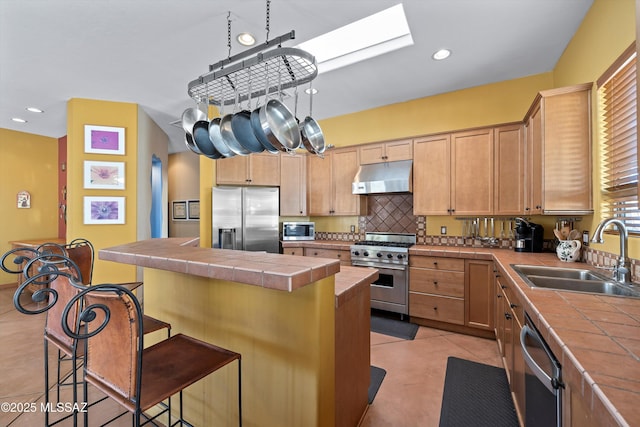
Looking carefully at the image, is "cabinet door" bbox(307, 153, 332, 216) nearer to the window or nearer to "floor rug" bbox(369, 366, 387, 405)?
"floor rug" bbox(369, 366, 387, 405)

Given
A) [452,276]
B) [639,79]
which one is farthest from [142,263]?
[452,276]

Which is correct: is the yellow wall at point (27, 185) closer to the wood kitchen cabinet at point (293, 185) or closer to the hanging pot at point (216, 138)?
the wood kitchen cabinet at point (293, 185)

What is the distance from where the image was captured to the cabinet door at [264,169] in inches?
159

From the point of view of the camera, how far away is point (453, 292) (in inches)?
118

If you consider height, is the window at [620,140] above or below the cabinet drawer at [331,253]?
above

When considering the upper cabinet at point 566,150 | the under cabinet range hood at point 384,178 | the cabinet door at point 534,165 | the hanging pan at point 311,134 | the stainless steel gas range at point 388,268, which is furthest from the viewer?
the under cabinet range hood at point 384,178

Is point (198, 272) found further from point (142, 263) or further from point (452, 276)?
point (452, 276)

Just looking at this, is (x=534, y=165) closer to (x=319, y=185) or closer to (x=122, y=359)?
(x=319, y=185)

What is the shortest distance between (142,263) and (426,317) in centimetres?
290

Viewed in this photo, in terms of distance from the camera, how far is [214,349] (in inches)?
50.6

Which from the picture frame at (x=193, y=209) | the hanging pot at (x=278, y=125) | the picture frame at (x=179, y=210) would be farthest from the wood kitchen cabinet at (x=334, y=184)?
the picture frame at (x=179, y=210)

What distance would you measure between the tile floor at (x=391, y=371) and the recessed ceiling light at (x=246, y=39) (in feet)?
9.65

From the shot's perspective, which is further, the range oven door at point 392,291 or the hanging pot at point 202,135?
the range oven door at point 392,291

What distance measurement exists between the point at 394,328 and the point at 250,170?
2.83 metres
